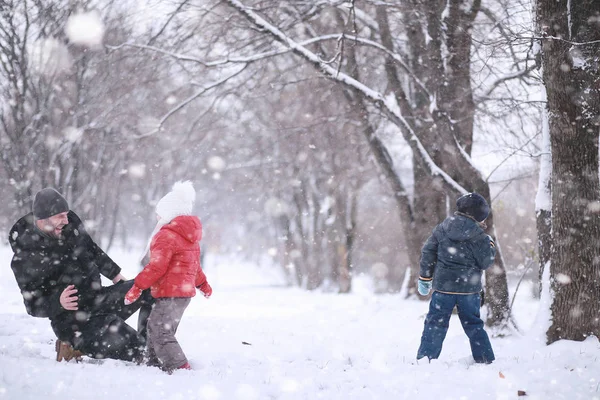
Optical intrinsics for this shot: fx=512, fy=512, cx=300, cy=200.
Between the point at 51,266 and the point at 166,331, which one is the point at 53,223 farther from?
the point at 166,331

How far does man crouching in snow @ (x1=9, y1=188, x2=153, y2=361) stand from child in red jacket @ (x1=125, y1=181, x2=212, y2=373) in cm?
31

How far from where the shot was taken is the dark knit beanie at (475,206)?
4820mm

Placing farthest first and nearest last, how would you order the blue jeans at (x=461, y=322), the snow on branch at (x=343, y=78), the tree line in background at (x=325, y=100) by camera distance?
the snow on branch at (x=343, y=78), the tree line in background at (x=325, y=100), the blue jeans at (x=461, y=322)

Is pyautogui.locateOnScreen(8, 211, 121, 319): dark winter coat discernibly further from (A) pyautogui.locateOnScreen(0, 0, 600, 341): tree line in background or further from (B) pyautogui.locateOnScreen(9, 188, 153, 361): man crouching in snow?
(A) pyautogui.locateOnScreen(0, 0, 600, 341): tree line in background

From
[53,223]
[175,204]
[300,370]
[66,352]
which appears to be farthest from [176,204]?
[300,370]

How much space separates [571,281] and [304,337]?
3311 mm

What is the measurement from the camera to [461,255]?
4.75 m

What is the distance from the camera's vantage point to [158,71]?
29.6ft

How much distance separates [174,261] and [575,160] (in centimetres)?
386

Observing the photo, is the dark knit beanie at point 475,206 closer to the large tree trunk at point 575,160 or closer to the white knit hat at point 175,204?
the large tree trunk at point 575,160

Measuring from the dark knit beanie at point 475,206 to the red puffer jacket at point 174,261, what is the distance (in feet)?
8.17

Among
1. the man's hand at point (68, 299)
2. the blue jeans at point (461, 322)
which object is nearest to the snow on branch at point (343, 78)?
the blue jeans at point (461, 322)

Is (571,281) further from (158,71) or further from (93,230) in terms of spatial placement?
(93,230)

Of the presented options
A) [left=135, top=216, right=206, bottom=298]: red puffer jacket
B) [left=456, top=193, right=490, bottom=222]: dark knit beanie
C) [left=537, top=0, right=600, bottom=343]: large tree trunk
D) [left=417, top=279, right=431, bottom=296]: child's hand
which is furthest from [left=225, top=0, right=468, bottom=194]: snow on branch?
[left=135, top=216, right=206, bottom=298]: red puffer jacket
